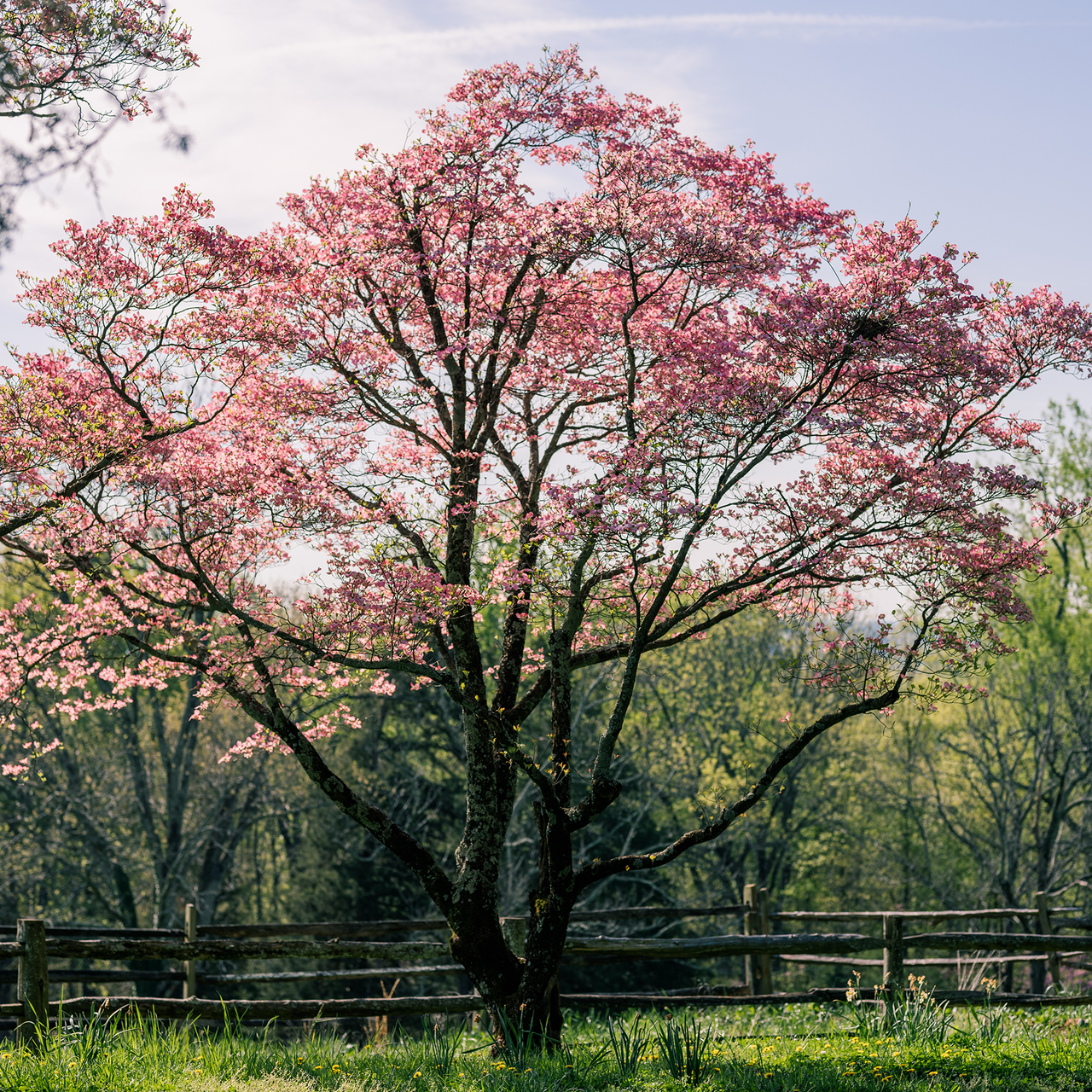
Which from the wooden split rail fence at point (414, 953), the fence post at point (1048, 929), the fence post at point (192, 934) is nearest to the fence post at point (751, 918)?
the wooden split rail fence at point (414, 953)

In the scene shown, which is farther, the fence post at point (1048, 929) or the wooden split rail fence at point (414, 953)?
the fence post at point (1048, 929)

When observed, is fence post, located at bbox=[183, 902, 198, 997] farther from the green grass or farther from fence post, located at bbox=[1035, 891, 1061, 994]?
fence post, located at bbox=[1035, 891, 1061, 994]

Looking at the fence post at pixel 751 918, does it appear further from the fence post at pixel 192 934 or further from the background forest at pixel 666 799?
the fence post at pixel 192 934

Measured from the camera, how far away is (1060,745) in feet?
76.9

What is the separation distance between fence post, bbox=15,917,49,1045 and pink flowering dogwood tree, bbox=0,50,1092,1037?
81.5 inches

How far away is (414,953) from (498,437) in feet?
15.3

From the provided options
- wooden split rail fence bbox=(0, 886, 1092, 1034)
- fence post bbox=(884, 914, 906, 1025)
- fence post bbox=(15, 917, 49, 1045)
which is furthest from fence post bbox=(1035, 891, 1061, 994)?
fence post bbox=(15, 917, 49, 1045)

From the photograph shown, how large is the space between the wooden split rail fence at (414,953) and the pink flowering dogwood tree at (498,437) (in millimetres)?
1437

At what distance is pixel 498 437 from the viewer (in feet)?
31.3

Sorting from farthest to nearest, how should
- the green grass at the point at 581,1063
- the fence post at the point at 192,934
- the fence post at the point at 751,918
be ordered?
the fence post at the point at 751,918 < the fence post at the point at 192,934 < the green grass at the point at 581,1063

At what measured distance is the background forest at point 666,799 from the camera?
21.2 m

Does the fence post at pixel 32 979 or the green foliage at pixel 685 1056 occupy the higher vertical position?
the fence post at pixel 32 979

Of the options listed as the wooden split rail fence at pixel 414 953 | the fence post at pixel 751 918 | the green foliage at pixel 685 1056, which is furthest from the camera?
the fence post at pixel 751 918

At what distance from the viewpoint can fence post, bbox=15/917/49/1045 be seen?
788cm
